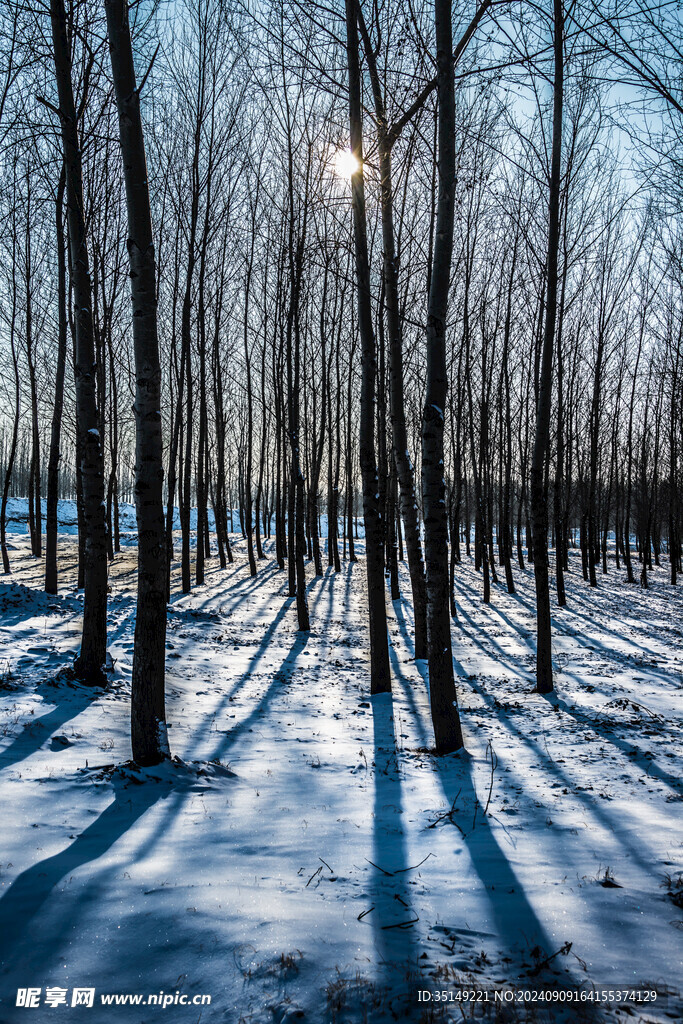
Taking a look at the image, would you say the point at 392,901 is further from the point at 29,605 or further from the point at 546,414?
the point at 29,605

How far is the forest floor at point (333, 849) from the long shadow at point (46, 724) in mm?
24

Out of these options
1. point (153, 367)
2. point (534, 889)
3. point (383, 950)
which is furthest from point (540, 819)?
point (153, 367)

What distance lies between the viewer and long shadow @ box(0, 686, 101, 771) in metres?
4.61

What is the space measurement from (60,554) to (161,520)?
Answer: 82.4ft

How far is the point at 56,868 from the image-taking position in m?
3.17

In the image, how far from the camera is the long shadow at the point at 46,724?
4.61m

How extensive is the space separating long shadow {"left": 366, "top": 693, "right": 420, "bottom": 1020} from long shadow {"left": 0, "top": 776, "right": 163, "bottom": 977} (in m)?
1.55

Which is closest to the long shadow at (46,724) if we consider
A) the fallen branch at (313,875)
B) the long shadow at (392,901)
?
the fallen branch at (313,875)

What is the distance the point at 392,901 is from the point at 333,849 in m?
0.73

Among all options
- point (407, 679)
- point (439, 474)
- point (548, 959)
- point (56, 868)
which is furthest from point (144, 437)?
point (407, 679)

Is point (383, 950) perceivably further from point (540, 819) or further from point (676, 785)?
point (676, 785)

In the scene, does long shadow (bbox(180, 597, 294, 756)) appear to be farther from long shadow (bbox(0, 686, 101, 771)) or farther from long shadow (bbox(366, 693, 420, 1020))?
long shadow (bbox(366, 693, 420, 1020))

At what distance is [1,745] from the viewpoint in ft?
15.6

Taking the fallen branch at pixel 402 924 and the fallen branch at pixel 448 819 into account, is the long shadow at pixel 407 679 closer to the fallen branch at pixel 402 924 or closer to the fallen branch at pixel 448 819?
the fallen branch at pixel 448 819
